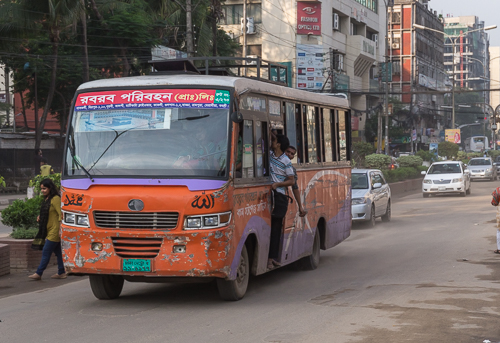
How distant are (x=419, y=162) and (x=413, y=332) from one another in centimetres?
4006

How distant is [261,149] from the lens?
9406 millimetres

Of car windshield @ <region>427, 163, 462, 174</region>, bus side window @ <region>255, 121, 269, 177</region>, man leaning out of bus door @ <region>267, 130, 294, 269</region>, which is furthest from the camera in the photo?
car windshield @ <region>427, 163, 462, 174</region>

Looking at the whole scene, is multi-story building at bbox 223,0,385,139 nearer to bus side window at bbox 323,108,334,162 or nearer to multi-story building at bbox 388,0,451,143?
multi-story building at bbox 388,0,451,143

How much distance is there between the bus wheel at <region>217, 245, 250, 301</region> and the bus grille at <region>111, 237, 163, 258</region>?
0.95 m

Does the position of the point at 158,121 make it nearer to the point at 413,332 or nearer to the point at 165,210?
the point at 165,210

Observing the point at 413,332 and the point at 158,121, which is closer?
the point at 413,332

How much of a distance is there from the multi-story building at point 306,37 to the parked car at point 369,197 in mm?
36710

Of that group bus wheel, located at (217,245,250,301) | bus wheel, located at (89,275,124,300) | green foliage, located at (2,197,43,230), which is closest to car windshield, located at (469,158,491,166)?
green foliage, located at (2,197,43,230)

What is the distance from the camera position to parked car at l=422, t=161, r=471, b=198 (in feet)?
107

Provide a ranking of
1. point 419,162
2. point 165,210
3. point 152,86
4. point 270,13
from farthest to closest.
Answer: point 270,13, point 419,162, point 152,86, point 165,210

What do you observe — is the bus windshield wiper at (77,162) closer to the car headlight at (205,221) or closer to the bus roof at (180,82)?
the bus roof at (180,82)

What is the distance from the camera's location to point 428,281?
10.4 m

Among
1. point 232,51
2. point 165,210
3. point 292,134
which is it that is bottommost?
point 165,210

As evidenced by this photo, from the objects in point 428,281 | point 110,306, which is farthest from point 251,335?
point 428,281
